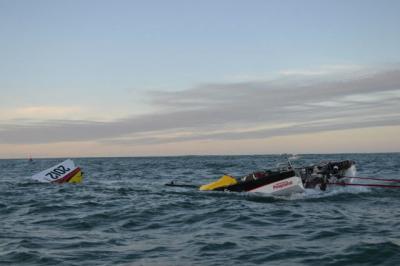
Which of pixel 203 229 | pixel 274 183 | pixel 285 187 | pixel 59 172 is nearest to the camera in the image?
pixel 203 229

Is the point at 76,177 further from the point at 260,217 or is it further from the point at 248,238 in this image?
the point at 248,238

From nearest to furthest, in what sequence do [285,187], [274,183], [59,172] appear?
[285,187], [274,183], [59,172]

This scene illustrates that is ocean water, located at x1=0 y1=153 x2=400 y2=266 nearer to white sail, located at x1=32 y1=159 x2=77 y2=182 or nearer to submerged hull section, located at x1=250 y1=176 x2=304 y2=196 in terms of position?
submerged hull section, located at x1=250 y1=176 x2=304 y2=196

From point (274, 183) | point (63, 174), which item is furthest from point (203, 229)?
point (63, 174)

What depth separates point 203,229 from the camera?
520 inches

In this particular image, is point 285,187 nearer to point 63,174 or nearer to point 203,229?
point 203,229

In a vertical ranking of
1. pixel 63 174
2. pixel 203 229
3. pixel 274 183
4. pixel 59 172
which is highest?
pixel 59 172

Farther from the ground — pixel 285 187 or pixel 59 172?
pixel 59 172

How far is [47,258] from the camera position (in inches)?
384

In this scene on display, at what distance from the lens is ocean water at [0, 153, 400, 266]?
980cm

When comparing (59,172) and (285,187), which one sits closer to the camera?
(285,187)

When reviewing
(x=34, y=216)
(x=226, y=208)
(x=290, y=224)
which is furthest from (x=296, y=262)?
(x=34, y=216)

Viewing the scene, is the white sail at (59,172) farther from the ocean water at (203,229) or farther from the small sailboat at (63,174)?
the ocean water at (203,229)

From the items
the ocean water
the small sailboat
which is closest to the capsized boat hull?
the ocean water
